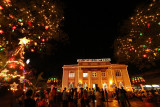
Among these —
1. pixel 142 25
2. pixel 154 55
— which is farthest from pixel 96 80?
pixel 142 25

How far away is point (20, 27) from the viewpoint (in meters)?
7.48

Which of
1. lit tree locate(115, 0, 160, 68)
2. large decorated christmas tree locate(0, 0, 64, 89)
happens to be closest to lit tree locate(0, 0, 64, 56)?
large decorated christmas tree locate(0, 0, 64, 89)

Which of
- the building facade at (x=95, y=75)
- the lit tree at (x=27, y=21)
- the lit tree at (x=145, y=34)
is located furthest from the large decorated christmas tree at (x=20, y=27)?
the building facade at (x=95, y=75)

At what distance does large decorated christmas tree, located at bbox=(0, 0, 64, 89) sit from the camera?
628 centimetres

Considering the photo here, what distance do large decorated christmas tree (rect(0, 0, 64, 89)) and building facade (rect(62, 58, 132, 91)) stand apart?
49.5 feet

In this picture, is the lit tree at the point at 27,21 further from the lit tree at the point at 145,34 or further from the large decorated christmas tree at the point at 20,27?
the lit tree at the point at 145,34

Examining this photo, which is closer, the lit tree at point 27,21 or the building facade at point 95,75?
the lit tree at point 27,21

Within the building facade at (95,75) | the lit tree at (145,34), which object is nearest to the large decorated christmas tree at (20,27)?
the lit tree at (145,34)

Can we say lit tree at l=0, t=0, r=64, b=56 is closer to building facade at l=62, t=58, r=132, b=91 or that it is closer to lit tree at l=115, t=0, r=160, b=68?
lit tree at l=115, t=0, r=160, b=68

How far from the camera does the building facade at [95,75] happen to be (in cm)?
2269

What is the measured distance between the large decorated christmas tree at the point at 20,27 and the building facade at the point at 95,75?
1509cm

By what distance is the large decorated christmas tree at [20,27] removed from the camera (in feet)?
20.6

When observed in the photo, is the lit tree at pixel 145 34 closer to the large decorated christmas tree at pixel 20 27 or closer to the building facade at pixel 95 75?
the large decorated christmas tree at pixel 20 27

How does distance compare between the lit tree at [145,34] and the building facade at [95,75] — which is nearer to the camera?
the lit tree at [145,34]
